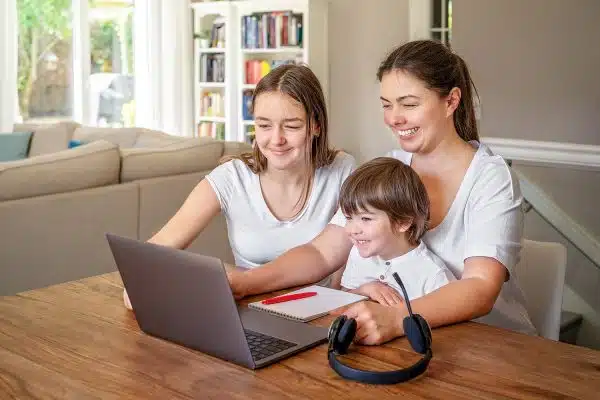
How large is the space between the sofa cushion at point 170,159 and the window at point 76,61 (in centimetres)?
348

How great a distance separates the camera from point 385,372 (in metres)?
1.23

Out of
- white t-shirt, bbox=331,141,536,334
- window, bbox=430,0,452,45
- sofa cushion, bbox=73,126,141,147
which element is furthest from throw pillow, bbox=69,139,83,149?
white t-shirt, bbox=331,141,536,334

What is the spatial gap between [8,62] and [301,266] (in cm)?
558

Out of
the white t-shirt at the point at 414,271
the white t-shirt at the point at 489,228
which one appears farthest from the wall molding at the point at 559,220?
the white t-shirt at the point at 414,271

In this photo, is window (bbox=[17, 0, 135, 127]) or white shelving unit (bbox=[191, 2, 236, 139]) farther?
white shelving unit (bbox=[191, 2, 236, 139])

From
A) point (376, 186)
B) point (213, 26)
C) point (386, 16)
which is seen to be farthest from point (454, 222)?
point (213, 26)

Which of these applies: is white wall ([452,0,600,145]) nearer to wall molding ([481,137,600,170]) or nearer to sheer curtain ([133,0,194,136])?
wall molding ([481,137,600,170])

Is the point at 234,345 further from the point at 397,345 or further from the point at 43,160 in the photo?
the point at 43,160

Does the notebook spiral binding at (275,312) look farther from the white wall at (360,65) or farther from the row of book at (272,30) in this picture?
the row of book at (272,30)

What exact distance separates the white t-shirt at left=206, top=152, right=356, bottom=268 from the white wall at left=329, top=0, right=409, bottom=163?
188 inches

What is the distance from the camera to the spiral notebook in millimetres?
1569

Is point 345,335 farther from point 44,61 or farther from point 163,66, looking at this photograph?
point 163,66

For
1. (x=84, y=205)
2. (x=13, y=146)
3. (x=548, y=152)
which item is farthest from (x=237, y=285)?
(x=13, y=146)

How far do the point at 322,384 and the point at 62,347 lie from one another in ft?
1.60
